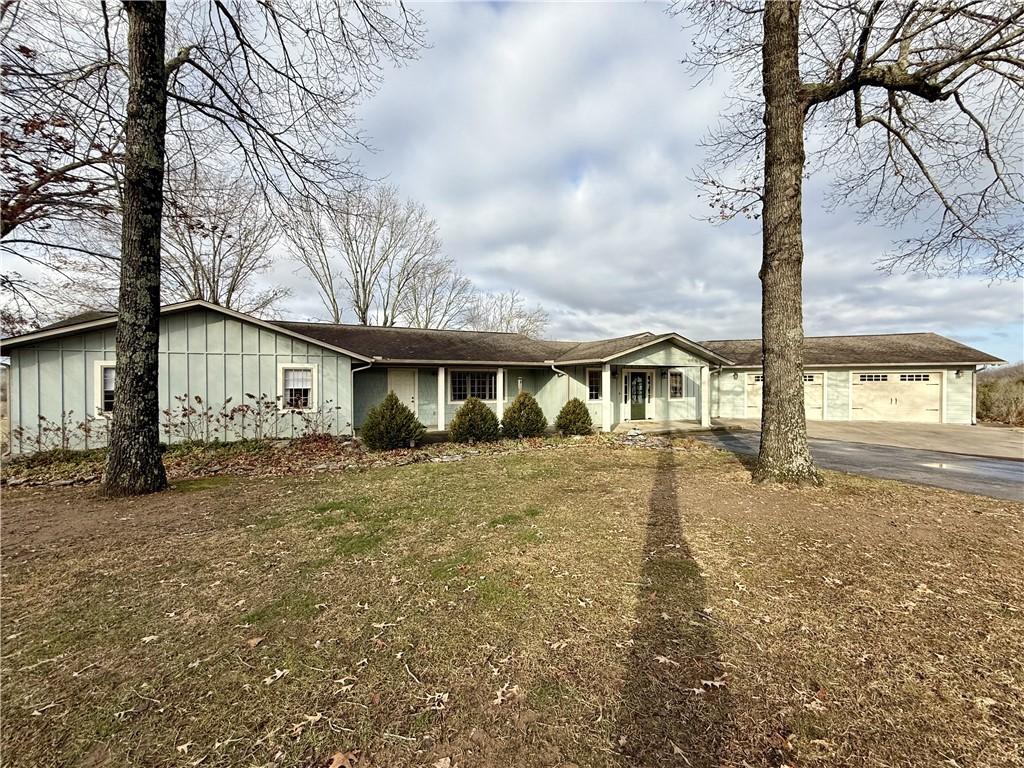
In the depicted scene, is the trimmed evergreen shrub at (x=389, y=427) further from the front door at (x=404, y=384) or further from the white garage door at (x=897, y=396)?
the white garage door at (x=897, y=396)

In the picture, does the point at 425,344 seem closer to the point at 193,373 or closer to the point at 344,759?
the point at 193,373

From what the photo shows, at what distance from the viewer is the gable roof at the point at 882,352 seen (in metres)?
17.7

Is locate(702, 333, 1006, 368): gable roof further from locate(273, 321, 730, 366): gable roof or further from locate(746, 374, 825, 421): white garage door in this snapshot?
locate(273, 321, 730, 366): gable roof

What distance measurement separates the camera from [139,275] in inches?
259

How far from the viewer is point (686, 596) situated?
A: 3.59 meters

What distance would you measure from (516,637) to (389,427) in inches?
351

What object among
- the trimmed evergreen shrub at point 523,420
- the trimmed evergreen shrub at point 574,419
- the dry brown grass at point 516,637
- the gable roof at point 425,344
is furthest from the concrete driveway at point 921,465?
the gable roof at point 425,344

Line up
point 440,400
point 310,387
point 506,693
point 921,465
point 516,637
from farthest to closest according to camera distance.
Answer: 1. point 440,400
2. point 310,387
3. point 921,465
4. point 516,637
5. point 506,693

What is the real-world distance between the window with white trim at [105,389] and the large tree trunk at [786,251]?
14.9 metres

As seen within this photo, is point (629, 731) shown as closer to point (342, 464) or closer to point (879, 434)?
point (342, 464)

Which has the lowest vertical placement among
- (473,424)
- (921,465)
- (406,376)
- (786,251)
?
(921,465)

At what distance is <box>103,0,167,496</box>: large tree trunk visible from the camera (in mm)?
6500

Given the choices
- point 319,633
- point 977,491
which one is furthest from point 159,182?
point 977,491

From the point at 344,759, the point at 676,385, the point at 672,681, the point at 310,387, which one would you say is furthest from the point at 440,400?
the point at 344,759
